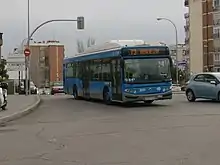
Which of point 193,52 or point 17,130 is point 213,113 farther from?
point 193,52

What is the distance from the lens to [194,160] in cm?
900

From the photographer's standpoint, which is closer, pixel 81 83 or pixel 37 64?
pixel 81 83

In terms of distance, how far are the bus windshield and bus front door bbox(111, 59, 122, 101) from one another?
1.69 ft

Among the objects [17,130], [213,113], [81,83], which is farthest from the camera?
[81,83]

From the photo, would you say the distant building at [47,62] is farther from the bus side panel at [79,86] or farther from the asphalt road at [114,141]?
the asphalt road at [114,141]

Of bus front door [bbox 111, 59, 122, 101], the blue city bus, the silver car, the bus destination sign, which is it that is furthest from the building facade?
the bus destination sign

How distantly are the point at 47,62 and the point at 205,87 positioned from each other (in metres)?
114

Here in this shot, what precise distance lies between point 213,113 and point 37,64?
119297mm

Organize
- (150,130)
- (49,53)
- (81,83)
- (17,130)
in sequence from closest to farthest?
(150,130) < (17,130) < (81,83) < (49,53)

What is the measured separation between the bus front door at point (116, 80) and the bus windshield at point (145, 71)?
516 millimetres

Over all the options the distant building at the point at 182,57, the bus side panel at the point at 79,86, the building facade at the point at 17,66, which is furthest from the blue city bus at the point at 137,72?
the distant building at the point at 182,57

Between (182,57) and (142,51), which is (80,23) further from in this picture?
(182,57)

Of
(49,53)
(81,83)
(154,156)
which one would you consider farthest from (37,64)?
(154,156)

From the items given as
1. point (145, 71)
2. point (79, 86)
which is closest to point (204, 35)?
point (79, 86)
